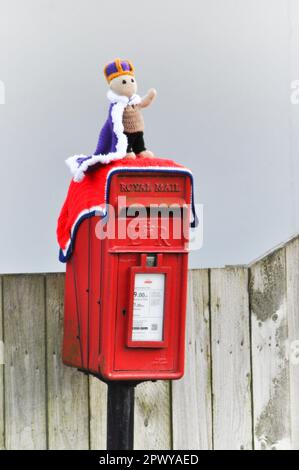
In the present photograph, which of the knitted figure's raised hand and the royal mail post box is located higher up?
the knitted figure's raised hand

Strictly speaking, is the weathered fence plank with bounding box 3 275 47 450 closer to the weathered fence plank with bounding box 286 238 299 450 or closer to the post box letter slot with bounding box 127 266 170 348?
the post box letter slot with bounding box 127 266 170 348

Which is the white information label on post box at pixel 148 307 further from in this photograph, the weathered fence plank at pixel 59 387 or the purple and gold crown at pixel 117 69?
the purple and gold crown at pixel 117 69

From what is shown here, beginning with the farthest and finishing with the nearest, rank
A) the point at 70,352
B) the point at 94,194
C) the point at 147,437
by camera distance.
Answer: the point at 147,437 → the point at 70,352 → the point at 94,194

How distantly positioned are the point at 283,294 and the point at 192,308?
35 cm

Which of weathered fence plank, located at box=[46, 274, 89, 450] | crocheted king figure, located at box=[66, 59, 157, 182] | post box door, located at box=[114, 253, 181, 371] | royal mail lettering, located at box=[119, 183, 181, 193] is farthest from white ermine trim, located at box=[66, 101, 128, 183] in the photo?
weathered fence plank, located at box=[46, 274, 89, 450]

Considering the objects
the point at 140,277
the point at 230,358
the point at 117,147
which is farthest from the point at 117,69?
the point at 230,358

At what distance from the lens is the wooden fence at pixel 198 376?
311cm

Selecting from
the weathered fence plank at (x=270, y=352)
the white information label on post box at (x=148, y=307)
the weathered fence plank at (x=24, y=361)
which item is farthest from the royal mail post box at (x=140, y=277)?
the weathered fence plank at (x=270, y=352)

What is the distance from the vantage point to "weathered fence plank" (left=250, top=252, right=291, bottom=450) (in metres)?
3.35

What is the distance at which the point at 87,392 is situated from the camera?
315 centimetres

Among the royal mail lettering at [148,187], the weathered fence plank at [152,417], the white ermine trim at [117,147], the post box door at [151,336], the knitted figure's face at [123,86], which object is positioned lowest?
the weathered fence plank at [152,417]

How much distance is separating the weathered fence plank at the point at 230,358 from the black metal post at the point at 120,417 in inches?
20.9

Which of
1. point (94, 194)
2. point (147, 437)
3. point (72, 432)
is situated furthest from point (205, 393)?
point (94, 194)

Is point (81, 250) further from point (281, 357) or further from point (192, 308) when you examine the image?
point (281, 357)
